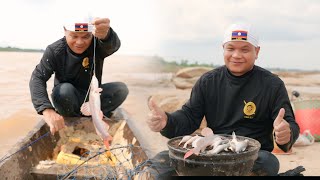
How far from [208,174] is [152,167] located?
572mm

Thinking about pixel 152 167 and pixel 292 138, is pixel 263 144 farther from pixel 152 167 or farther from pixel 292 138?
pixel 152 167

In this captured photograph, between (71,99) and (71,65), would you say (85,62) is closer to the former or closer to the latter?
(71,65)

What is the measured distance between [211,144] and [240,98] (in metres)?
0.83

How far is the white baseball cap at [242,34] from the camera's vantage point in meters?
3.30

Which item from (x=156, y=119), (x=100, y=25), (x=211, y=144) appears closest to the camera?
(x=211, y=144)

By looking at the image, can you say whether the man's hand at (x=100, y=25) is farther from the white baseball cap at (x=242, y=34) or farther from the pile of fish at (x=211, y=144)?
the pile of fish at (x=211, y=144)

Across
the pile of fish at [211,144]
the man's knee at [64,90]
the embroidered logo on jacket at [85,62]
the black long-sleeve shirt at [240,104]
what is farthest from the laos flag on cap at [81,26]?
the pile of fish at [211,144]

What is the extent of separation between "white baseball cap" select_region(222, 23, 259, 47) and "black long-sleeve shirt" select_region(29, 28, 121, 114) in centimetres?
154

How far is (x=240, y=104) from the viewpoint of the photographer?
11.4 ft

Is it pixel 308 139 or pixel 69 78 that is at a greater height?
pixel 69 78

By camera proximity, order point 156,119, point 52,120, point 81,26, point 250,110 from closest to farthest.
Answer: point 156,119 → point 250,110 → point 52,120 → point 81,26

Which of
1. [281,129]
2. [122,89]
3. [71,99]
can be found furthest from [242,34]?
[122,89]

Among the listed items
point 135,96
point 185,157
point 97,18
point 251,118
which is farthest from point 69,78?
point 135,96

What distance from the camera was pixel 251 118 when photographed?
3428 mm
